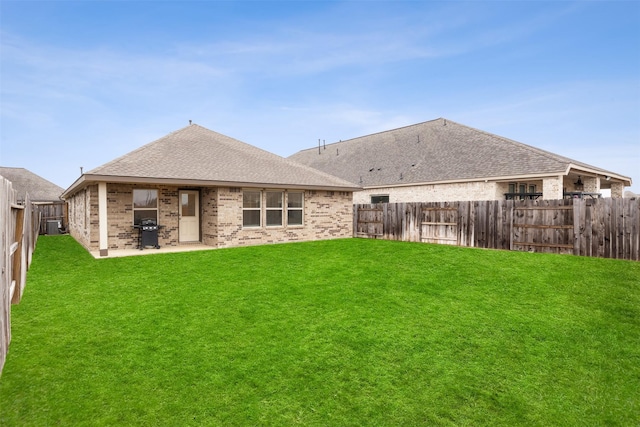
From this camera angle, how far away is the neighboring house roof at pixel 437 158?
18.2 meters

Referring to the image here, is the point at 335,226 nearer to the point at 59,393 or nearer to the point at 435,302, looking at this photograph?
the point at 435,302

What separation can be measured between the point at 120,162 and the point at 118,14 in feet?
24.5

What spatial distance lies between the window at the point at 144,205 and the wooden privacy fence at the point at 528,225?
10.4m

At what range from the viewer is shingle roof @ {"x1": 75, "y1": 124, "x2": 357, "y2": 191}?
531 inches

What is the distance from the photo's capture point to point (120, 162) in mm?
13547

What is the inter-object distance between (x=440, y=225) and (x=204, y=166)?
10.5 meters

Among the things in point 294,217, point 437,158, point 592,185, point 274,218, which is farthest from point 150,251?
point 592,185

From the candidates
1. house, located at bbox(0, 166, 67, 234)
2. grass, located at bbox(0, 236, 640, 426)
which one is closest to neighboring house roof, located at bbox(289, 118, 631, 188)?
grass, located at bbox(0, 236, 640, 426)

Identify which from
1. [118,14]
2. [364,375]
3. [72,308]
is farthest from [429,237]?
[118,14]

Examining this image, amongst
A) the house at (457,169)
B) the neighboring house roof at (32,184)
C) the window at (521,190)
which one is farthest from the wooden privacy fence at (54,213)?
the window at (521,190)

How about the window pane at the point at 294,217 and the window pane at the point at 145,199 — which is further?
the window pane at the point at 294,217

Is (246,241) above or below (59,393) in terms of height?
above

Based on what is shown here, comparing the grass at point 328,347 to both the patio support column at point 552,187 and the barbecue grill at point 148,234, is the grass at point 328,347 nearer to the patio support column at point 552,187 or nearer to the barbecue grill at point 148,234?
the barbecue grill at point 148,234

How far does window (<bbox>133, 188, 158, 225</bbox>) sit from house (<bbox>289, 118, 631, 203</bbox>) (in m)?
14.8
